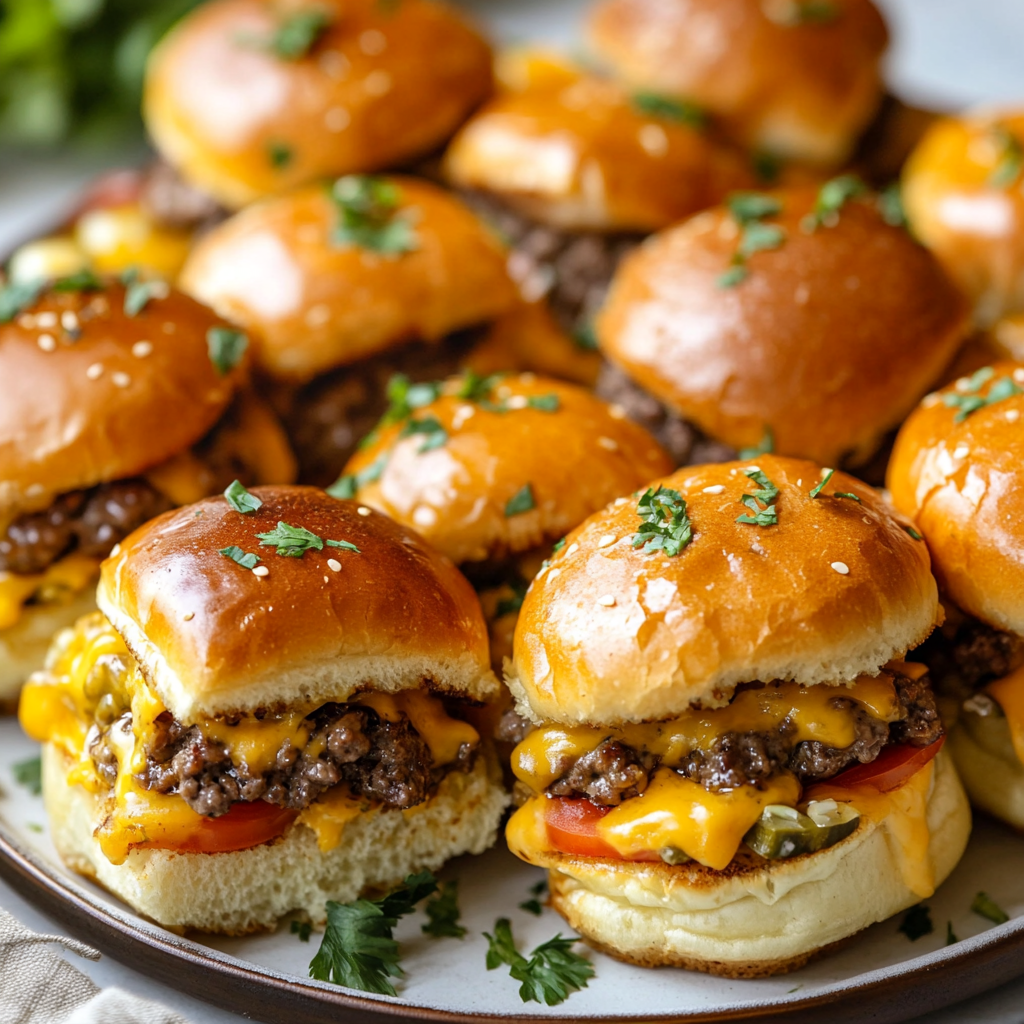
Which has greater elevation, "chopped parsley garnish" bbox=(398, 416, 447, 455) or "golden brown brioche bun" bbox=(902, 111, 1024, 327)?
"chopped parsley garnish" bbox=(398, 416, 447, 455)

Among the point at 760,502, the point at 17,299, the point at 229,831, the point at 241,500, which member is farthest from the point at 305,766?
the point at 17,299

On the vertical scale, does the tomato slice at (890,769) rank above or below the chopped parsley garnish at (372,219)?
below

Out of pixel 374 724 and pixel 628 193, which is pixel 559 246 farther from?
pixel 374 724

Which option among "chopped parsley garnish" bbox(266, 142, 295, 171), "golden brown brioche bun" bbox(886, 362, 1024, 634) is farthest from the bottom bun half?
"chopped parsley garnish" bbox(266, 142, 295, 171)

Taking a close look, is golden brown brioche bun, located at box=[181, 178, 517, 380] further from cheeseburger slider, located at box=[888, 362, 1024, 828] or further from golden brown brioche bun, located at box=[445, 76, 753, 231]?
cheeseburger slider, located at box=[888, 362, 1024, 828]

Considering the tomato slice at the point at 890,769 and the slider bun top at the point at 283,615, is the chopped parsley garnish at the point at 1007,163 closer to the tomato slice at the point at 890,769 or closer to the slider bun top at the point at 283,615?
the tomato slice at the point at 890,769

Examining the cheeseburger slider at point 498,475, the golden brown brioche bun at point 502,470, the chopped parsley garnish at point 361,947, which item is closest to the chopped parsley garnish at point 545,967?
the chopped parsley garnish at point 361,947

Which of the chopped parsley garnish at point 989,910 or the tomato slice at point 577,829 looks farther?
the chopped parsley garnish at point 989,910
